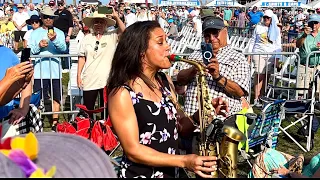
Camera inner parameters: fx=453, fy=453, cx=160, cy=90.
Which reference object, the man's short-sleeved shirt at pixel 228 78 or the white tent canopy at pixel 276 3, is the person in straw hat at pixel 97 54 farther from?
the white tent canopy at pixel 276 3

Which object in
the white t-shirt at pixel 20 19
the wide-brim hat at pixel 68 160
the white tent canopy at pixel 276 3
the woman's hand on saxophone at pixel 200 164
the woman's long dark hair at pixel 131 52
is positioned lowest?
the woman's hand on saxophone at pixel 200 164

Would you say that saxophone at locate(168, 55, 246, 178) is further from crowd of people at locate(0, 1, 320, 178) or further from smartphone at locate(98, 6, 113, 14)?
smartphone at locate(98, 6, 113, 14)

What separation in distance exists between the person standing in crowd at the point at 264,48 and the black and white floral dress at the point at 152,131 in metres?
5.10

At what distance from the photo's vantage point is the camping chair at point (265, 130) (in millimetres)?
4781

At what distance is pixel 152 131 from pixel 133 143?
0.19 m

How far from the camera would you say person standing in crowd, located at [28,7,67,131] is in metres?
6.88

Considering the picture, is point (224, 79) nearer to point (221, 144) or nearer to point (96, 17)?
point (221, 144)

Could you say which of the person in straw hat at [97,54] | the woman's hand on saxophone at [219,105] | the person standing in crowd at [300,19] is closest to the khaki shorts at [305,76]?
the person in straw hat at [97,54]

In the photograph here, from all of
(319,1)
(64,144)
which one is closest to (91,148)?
(64,144)

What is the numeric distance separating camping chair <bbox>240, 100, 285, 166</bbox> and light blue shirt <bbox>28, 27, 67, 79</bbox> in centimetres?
333

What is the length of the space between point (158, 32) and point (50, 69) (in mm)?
4482

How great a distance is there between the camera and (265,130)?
4.94 meters

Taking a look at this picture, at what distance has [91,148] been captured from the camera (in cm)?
170

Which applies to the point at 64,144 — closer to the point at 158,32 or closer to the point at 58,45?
the point at 158,32
